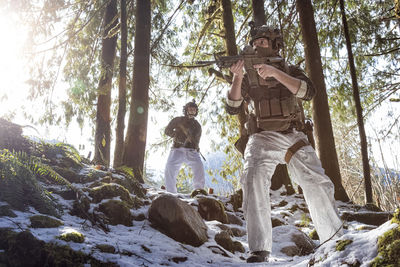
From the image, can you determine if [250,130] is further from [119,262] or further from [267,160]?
[119,262]

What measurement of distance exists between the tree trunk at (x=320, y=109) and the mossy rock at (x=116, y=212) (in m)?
3.86

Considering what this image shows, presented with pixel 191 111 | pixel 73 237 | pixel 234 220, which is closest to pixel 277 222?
pixel 234 220

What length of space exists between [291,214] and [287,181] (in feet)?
4.85

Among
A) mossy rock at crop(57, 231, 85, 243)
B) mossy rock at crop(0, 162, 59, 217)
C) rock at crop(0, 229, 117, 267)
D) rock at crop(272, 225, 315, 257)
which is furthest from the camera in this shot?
rock at crop(272, 225, 315, 257)

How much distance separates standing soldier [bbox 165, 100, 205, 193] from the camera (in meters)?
6.73

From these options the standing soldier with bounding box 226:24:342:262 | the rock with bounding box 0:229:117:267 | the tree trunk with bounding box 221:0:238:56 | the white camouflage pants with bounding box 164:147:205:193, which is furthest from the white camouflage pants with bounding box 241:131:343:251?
the tree trunk with bounding box 221:0:238:56

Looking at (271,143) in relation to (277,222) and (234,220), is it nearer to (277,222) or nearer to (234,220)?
(234,220)

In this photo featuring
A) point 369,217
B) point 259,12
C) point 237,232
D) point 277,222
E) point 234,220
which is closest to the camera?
point 237,232

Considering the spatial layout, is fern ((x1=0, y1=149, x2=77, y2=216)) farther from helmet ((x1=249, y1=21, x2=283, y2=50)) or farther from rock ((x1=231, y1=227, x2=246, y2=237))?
helmet ((x1=249, y1=21, x2=283, y2=50))

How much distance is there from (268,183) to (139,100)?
356 cm

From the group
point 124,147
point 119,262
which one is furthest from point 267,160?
point 124,147

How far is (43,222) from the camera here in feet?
6.64

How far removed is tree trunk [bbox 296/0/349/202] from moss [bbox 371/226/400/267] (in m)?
4.47

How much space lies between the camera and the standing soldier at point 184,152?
6.73 meters
